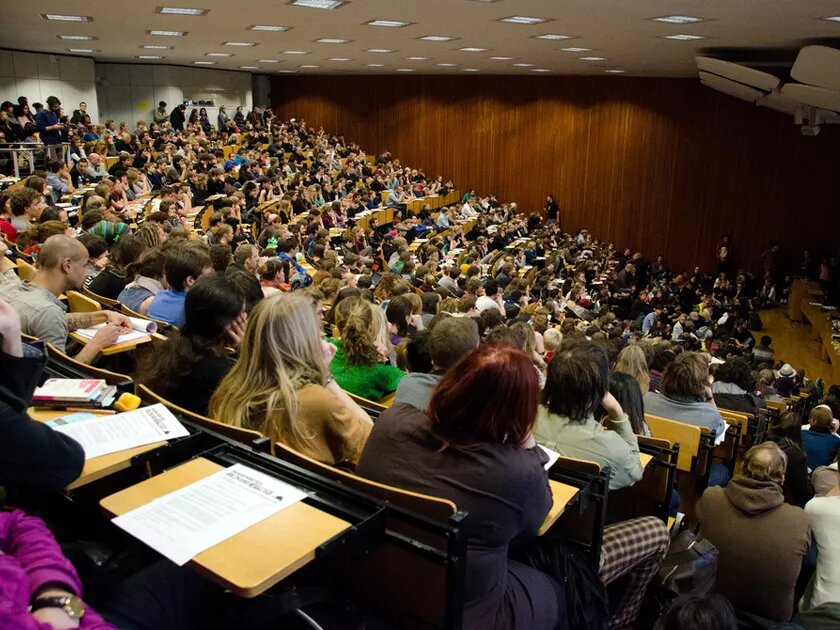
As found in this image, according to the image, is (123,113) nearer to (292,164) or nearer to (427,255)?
(292,164)

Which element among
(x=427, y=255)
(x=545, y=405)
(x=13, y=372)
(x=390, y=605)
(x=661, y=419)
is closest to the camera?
(x=13, y=372)

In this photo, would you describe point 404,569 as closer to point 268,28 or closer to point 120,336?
point 120,336

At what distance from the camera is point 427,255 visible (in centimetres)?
1157

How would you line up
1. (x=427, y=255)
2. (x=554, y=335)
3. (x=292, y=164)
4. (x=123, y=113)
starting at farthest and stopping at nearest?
1. (x=123, y=113)
2. (x=292, y=164)
3. (x=427, y=255)
4. (x=554, y=335)

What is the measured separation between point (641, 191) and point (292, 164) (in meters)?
8.58

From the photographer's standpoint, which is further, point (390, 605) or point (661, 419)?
point (661, 419)

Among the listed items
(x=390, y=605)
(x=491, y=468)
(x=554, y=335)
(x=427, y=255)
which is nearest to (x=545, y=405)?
(x=491, y=468)

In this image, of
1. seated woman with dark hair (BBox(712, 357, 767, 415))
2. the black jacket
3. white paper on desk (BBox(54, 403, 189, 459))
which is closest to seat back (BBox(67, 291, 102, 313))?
white paper on desk (BBox(54, 403, 189, 459))

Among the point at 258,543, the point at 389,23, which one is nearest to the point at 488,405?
the point at 258,543

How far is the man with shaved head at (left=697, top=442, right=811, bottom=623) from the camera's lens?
2805 mm

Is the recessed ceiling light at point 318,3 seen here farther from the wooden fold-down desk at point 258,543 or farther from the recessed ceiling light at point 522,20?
the wooden fold-down desk at point 258,543

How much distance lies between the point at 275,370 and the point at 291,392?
12cm

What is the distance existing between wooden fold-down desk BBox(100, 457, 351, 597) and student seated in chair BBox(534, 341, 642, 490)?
1.42 metres

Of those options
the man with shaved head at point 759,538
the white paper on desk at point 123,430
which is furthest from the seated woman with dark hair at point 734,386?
the white paper on desk at point 123,430
